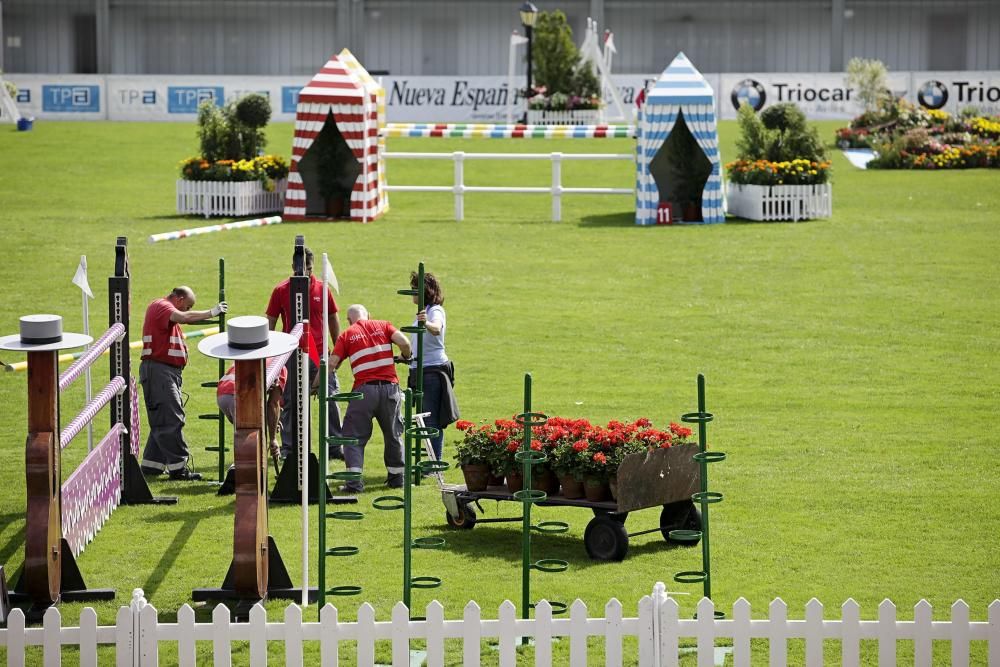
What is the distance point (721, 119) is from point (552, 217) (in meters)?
20.2

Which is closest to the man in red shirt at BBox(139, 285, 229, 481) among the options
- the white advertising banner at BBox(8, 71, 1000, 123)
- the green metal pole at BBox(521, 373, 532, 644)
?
the green metal pole at BBox(521, 373, 532, 644)

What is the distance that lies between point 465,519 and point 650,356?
257 inches

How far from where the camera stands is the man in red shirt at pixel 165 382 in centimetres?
1328

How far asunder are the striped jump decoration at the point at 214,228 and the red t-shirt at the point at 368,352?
40.1 ft

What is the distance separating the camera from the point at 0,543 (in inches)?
446

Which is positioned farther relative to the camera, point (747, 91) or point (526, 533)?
point (747, 91)

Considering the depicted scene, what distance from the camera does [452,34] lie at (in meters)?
57.7

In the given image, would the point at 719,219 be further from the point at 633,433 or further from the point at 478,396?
the point at 633,433

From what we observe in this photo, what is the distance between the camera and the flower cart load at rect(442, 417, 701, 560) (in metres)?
10.7

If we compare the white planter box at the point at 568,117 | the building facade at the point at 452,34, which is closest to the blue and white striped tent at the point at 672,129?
the white planter box at the point at 568,117

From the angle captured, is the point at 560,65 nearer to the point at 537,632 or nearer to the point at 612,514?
the point at 612,514

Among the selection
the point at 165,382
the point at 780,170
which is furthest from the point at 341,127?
the point at 165,382

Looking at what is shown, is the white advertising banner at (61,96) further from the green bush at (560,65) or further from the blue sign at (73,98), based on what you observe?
the green bush at (560,65)

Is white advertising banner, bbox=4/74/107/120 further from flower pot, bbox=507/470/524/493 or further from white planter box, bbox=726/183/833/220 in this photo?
flower pot, bbox=507/470/524/493
